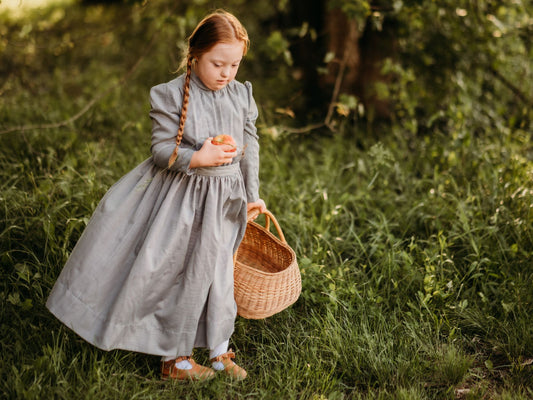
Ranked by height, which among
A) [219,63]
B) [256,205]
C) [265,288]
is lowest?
[265,288]

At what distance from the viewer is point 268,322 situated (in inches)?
106

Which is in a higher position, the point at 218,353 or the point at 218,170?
the point at 218,170

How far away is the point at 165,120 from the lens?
6.89ft

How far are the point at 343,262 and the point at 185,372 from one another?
1.14 metres

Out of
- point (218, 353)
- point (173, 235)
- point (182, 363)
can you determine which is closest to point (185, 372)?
point (182, 363)

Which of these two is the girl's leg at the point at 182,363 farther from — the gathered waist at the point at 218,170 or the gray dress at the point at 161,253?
the gathered waist at the point at 218,170

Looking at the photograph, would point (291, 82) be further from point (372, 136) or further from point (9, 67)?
point (9, 67)

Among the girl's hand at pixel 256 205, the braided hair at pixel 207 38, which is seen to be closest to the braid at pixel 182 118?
the braided hair at pixel 207 38

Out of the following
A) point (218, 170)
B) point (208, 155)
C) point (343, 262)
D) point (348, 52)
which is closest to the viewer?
point (208, 155)

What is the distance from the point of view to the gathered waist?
85.2 inches

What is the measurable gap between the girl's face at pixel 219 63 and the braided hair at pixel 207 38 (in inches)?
0.8

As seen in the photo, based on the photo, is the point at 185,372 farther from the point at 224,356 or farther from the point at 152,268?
the point at 152,268

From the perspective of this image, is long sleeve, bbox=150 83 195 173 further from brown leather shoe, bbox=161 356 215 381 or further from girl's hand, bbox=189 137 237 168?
brown leather shoe, bbox=161 356 215 381

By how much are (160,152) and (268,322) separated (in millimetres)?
1133
